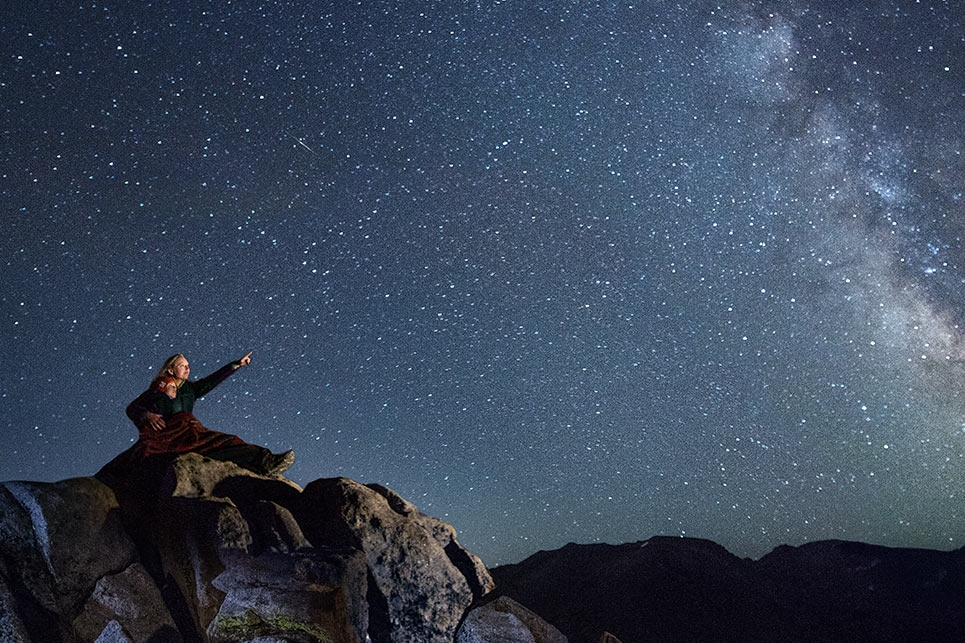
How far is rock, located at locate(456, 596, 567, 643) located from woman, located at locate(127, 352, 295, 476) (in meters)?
4.41

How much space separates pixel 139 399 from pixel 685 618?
11257 millimetres

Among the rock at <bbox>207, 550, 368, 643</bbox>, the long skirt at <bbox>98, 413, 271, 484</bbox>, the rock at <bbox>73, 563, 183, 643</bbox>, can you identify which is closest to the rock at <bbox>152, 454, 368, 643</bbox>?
the rock at <bbox>207, 550, 368, 643</bbox>

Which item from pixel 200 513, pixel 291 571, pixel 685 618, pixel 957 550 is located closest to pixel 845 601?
pixel 685 618

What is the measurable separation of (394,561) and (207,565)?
116 inches

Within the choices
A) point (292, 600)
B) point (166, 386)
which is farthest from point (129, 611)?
point (166, 386)

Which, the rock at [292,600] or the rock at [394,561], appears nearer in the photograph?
the rock at [292,600]

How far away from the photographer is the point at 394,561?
1133 cm

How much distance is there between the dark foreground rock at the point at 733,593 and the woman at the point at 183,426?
515 cm

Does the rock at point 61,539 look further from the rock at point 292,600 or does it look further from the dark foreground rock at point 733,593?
the dark foreground rock at point 733,593

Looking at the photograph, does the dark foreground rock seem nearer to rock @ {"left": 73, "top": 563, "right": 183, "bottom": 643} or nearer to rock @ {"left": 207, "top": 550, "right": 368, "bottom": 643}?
rock @ {"left": 207, "top": 550, "right": 368, "bottom": 643}

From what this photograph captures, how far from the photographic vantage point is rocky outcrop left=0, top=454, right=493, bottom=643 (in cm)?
937

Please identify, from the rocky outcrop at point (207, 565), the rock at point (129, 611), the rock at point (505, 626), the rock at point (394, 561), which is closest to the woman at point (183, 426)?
the rocky outcrop at point (207, 565)

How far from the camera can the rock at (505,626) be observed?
36.5 ft

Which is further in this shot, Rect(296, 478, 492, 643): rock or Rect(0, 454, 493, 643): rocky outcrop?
Rect(296, 478, 492, 643): rock
